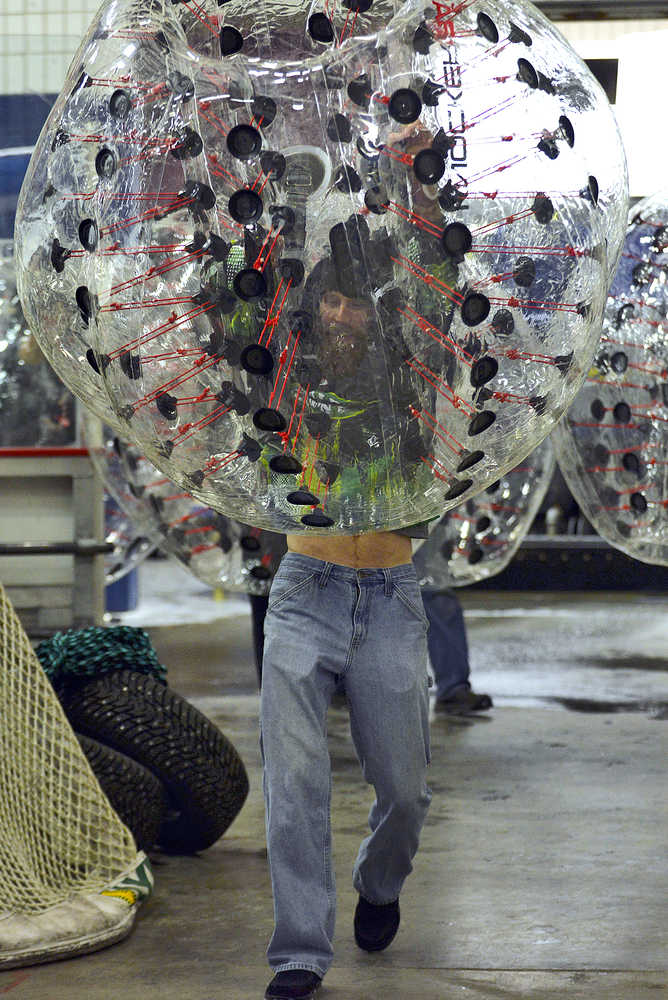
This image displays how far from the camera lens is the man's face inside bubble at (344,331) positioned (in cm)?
216

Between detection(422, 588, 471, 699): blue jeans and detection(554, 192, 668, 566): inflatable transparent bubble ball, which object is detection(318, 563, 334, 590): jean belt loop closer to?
detection(554, 192, 668, 566): inflatable transparent bubble ball

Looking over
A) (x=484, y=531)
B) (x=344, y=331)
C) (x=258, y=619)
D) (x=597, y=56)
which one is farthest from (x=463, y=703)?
(x=344, y=331)

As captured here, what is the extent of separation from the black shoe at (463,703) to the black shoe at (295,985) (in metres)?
3.69

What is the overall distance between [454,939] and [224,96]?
2091mm

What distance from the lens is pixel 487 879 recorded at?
3.89m

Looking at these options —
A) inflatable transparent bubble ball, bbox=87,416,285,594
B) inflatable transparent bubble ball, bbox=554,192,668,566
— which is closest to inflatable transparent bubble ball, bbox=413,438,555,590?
inflatable transparent bubble ball, bbox=87,416,285,594

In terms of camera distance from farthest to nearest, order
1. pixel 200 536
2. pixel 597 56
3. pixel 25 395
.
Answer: pixel 25 395 < pixel 597 56 < pixel 200 536

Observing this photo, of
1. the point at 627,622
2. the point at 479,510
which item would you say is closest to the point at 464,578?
the point at 479,510

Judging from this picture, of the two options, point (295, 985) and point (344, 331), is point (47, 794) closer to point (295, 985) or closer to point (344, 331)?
point (295, 985)

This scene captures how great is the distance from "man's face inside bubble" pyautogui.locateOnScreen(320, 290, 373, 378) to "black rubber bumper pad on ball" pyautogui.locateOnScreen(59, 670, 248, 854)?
2.12 meters

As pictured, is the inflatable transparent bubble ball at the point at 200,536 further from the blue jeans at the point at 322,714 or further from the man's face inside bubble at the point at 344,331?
the man's face inside bubble at the point at 344,331

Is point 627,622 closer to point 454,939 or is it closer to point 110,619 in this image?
point 110,619

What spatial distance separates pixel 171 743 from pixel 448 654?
274cm

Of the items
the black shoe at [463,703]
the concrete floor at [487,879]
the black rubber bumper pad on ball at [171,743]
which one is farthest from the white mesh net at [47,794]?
the black shoe at [463,703]
